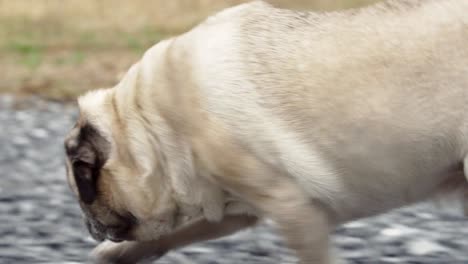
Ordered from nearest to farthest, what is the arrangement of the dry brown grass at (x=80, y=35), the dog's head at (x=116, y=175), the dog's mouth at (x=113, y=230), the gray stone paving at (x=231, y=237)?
1. the dog's head at (x=116, y=175)
2. the dog's mouth at (x=113, y=230)
3. the gray stone paving at (x=231, y=237)
4. the dry brown grass at (x=80, y=35)

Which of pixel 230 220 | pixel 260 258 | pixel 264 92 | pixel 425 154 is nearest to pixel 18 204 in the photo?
pixel 260 258

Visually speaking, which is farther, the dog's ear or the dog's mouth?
the dog's mouth

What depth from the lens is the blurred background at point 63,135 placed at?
6023 mm

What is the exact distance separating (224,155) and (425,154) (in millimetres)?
804

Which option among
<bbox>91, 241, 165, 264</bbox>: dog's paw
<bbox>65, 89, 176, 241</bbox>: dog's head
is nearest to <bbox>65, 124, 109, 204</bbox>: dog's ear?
<bbox>65, 89, 176, 241</bbox>: dog's head

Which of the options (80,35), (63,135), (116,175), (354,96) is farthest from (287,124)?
(80,35)

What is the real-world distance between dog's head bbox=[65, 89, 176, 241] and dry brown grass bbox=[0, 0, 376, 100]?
8.78 metres

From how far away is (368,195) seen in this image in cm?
453

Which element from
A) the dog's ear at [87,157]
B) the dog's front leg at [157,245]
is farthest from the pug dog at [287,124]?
the dog's front leg at [157,245]

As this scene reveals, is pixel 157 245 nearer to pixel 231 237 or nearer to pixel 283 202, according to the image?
pixel 283 202

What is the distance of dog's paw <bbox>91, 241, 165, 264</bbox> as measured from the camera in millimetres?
5273

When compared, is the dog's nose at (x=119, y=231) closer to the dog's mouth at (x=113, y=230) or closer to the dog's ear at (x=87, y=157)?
the dog's mouth at (x=113, y=230)

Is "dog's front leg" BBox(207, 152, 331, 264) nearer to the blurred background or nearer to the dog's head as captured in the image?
the dog's head

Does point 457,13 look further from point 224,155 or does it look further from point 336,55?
point 224,155
